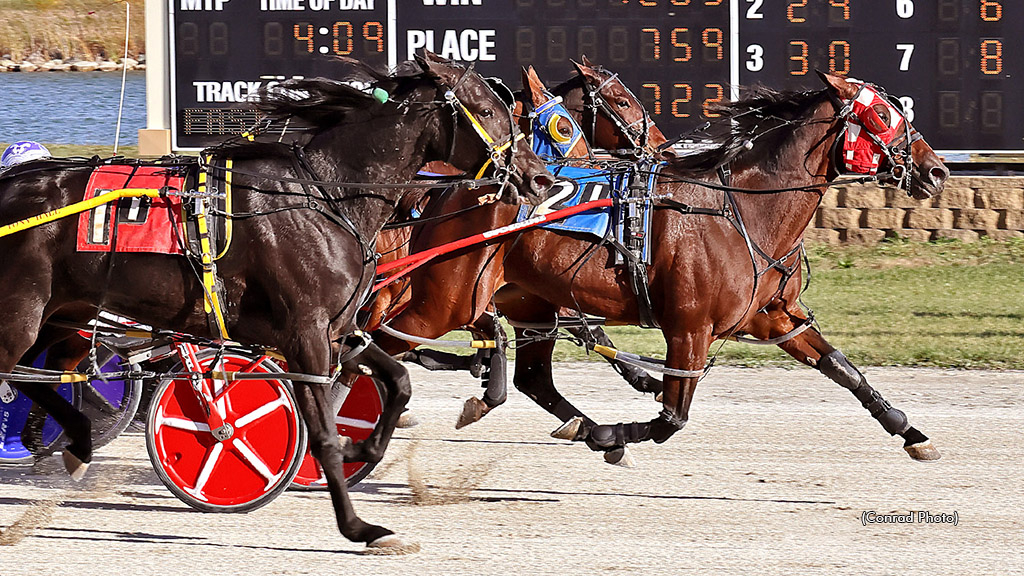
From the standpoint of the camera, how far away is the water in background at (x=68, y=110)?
1914cm

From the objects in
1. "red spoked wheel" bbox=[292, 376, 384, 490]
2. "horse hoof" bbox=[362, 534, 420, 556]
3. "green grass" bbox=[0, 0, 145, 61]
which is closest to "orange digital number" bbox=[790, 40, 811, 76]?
"red spoked wheel" bbox=[292, 376, 384, 490]


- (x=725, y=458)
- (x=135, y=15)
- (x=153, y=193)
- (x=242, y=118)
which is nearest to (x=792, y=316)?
(x=725, y=458)

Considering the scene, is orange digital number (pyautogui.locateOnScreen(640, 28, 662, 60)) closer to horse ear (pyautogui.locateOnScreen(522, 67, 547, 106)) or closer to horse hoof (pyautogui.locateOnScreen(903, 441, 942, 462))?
horse ear (pyautogui.locateOnScreen(522, 67, 547, 106))

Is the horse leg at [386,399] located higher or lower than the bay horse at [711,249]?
lower

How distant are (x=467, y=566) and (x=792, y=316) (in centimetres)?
253

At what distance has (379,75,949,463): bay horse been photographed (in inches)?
229

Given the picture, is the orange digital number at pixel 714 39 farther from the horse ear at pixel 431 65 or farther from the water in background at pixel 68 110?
the water in background at pixel 68 110

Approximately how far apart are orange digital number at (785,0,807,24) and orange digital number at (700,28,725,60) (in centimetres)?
69

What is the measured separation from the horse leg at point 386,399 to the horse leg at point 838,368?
75.2 inches

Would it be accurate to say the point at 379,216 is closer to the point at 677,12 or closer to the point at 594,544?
the point at 594,544

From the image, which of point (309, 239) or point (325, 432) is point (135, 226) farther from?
point (325, 432)

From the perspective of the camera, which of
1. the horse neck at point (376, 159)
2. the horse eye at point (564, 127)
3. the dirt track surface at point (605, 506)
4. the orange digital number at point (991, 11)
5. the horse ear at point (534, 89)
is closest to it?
the dirt track surface at point (605, 506)

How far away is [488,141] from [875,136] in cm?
196

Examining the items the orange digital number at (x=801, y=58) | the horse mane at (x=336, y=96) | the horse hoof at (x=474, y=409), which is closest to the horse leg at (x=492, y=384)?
the horse hoof at (x=474, y=409)
